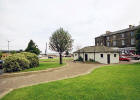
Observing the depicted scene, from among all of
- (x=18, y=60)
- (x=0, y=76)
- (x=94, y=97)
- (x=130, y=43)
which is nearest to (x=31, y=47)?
(x=18, y=60)

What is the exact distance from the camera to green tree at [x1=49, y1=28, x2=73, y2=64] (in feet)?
58.3

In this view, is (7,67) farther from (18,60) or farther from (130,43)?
(130,43)

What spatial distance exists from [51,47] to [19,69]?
8371 mm

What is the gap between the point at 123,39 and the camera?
42.7 m

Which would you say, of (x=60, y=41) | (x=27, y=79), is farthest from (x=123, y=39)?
(x=27, y=79)

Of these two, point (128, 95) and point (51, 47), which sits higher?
point (51, 47)

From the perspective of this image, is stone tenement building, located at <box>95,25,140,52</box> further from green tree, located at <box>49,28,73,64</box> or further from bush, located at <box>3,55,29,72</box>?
bush, located at <box>3,55,29,72</box>

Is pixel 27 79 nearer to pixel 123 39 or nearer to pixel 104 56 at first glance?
pixel 104 56

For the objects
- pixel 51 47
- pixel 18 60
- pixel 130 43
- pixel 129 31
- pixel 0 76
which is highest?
pixel 129 31

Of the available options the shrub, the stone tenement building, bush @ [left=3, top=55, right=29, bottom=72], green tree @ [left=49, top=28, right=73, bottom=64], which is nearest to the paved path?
bush @ [left=3, top=55, right=29, bottom=72]

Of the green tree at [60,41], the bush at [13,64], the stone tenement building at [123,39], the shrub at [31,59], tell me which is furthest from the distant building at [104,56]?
the stone tenement building at [123,39]

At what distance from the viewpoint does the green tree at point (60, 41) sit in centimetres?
1777

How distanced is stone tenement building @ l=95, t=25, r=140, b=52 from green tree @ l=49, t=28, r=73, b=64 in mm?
33919

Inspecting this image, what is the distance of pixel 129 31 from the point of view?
40125 mm
